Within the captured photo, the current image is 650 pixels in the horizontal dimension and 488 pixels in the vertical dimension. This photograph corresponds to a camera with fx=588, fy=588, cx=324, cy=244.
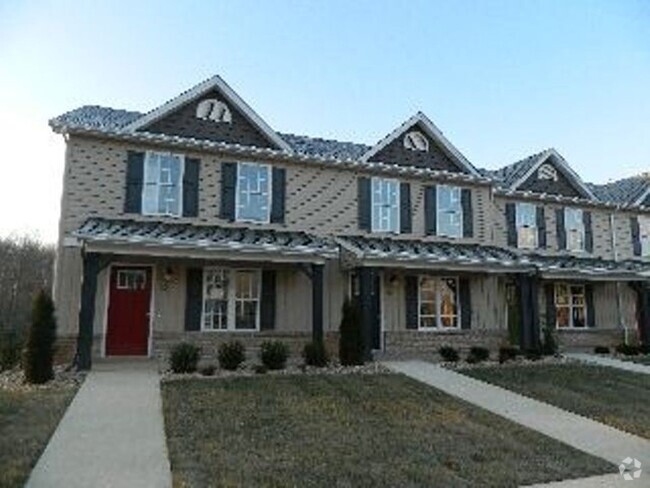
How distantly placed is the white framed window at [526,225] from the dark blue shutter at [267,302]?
10254 mm

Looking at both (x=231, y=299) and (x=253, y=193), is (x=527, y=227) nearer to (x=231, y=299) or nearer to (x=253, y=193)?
(x=253, y=193)

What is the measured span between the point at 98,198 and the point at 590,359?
51.4ft

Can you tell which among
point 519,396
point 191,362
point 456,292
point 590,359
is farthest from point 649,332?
point 191,362

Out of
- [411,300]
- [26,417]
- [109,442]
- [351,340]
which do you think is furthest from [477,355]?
[26,417]

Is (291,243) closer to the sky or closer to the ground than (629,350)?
closer to the sky

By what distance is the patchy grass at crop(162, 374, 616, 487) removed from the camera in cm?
725

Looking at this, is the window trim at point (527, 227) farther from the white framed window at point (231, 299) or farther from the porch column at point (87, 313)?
the porch column at point (87, 313)

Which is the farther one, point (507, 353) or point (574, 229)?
point (574, 229)

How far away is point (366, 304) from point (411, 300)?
10.2ft

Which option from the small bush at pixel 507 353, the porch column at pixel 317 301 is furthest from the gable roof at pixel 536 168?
the porch column at pixel 317 301

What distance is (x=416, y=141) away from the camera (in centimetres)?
2038

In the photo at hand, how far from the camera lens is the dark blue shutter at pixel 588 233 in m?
23.8

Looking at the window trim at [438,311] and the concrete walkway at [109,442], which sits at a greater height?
the window trim at [438,311]

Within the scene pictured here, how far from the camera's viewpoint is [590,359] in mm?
A: 18734
